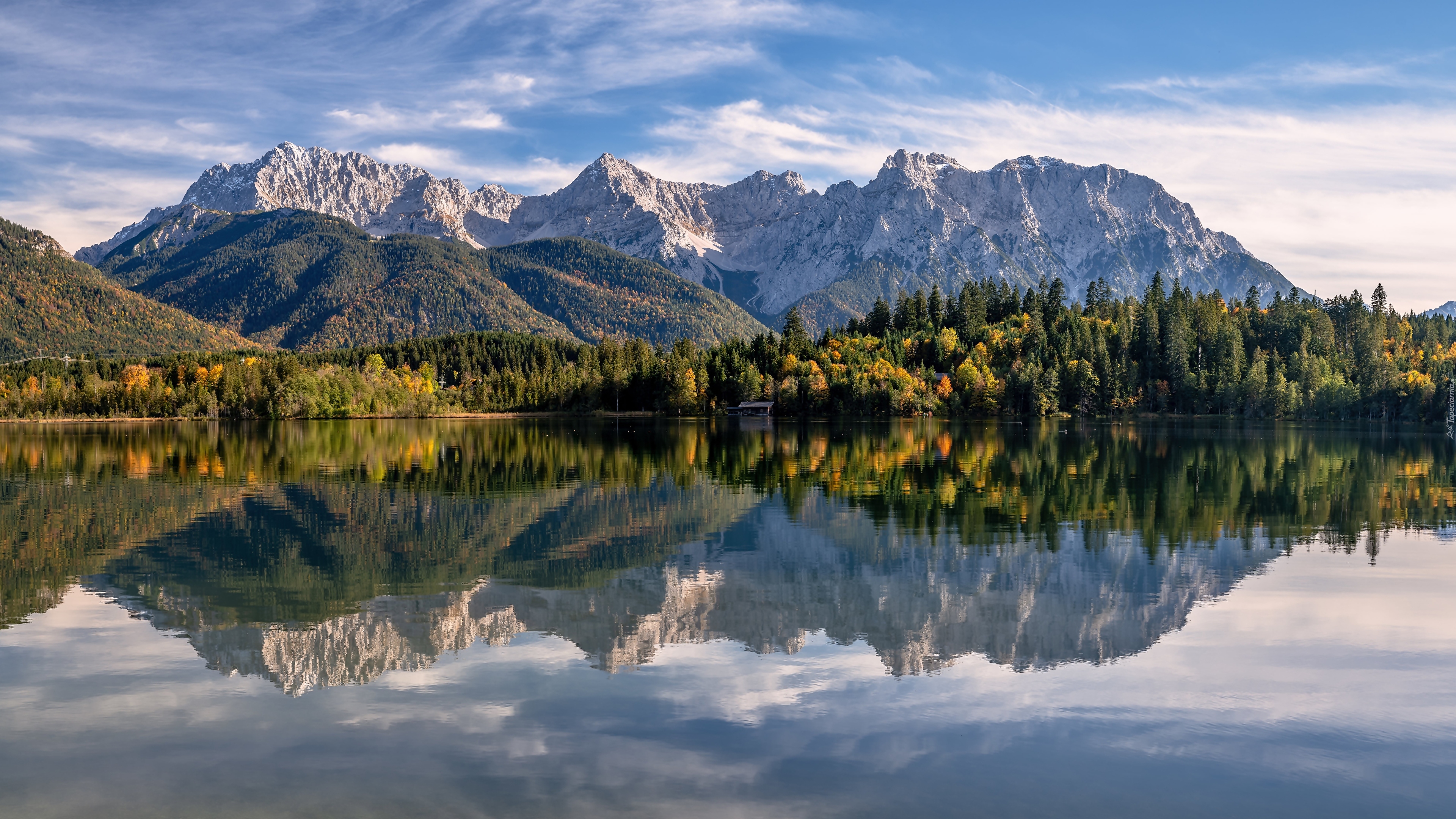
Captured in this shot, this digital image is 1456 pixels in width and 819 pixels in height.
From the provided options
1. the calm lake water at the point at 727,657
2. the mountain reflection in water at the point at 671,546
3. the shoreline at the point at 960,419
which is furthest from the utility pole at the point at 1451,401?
the calm lake water at the point at 727,657

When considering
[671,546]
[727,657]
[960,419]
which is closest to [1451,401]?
[960,419]

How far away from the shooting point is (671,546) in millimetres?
32594

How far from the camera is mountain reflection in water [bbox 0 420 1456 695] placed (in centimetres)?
2117

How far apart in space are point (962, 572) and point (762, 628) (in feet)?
26.7

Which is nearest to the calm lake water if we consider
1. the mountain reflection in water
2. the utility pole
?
the mountain reflection in water

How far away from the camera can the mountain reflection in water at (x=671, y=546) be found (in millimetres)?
21172

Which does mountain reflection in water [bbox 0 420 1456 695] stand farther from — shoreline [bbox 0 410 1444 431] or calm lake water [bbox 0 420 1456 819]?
shoreline [bbox 0 410 1444 431]

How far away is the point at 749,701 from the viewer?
1666 cm

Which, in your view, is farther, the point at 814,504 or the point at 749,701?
the point at 814,504

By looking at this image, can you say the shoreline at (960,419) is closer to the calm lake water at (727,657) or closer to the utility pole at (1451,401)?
the utility pole at (1451,401)

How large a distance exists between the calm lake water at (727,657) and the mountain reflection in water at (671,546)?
181 millimetres

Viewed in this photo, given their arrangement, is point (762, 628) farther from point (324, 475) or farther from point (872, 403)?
point (872, 403)

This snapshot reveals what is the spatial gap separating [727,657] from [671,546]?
44.2 feet

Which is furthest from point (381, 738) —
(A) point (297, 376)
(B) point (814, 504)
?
(A) point (297, 376)
